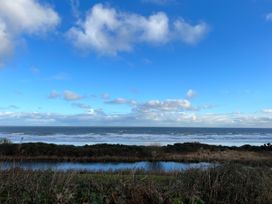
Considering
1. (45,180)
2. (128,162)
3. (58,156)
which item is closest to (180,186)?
(45,180)

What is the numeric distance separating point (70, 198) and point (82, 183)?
1.07 meters

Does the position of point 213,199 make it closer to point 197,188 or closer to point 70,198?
point 197,188

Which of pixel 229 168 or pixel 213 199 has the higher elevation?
pixel 229 168

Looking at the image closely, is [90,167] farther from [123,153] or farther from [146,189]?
[146,189]

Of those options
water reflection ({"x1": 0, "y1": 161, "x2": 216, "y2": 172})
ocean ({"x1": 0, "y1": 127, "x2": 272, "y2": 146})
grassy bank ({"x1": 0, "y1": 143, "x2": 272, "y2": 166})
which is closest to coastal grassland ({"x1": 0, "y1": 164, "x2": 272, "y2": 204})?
water reflection ({"x1": 0, "y1": 161, "x2": 216, "y2": 172})

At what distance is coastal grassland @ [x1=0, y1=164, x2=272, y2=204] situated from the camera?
222 inches

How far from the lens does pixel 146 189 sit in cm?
578

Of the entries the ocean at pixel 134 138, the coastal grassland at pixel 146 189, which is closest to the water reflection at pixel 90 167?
the coastal grassland at pixel 146 189

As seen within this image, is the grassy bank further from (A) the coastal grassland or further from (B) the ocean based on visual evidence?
(A) the coastal grassland

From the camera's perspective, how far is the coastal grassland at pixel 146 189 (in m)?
5.63

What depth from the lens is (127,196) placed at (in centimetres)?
584

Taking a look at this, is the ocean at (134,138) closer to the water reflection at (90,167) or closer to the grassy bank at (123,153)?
the grassy bank at (123,153)

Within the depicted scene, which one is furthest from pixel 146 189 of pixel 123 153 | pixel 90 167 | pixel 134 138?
pixel 134 138

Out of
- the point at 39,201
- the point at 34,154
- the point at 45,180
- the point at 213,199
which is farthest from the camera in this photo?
the point at 34,154
